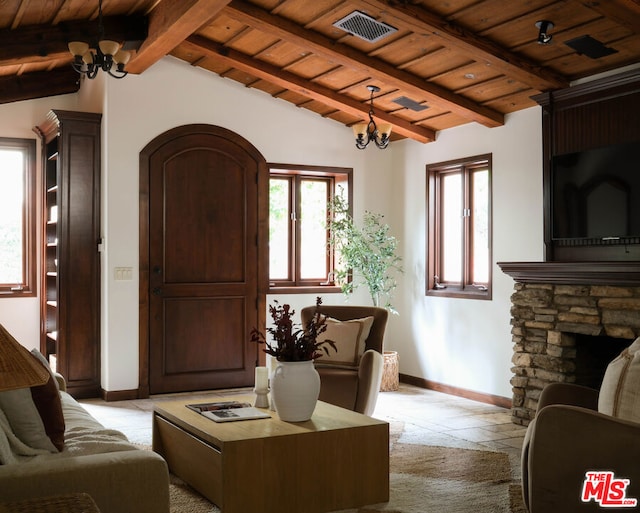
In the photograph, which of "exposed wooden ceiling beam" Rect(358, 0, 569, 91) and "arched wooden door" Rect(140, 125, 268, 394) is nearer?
"exposed wooden ceiling beam" Rect(358, 0, 569, 91)

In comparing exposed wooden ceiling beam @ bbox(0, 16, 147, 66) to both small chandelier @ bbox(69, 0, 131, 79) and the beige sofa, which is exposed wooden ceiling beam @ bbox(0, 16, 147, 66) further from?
the beige sofa

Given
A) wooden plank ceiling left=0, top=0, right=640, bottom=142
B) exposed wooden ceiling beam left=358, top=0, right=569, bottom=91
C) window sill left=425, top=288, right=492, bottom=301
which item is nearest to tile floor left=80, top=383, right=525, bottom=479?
window sill left=425, top=288, right=492, bottom=301

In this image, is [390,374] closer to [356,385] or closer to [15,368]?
[356,385]

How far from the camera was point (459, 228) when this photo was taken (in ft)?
22.2

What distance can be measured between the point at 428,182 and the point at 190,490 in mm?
4102

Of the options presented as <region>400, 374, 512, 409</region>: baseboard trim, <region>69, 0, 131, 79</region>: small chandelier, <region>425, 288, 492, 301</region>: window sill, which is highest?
<region>69, 0, 131, 79</region>: small chandelier

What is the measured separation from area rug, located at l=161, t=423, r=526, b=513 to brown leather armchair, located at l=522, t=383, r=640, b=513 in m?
0.69

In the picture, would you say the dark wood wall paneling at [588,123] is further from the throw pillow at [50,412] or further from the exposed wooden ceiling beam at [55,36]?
the throw pillow at [50,412]

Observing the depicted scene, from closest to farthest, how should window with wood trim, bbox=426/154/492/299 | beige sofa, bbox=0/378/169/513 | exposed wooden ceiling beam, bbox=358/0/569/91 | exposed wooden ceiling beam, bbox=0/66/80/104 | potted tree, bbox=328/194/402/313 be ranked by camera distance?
beige sofa, bbox=0/378/169/513, exposed wooden ceiling beam, bbox=358/0/569/91, window with wood trim, bbox=426/154/492/299, exposed wooden ceiling beam, bbox=0/66/80/104, potted tree, bbox=328/194/402/313

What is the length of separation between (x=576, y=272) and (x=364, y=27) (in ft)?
7.15

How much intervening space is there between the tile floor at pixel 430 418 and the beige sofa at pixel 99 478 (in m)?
2.18

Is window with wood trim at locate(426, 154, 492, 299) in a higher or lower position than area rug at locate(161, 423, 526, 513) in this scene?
higher

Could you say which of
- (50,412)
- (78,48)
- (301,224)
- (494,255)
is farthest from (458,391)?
(50,412)

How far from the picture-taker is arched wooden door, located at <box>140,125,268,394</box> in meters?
6.50
